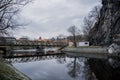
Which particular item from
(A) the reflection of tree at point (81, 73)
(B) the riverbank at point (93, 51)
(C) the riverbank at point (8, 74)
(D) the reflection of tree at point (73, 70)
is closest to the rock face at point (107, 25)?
(B) the riverbank at point (93, 51)

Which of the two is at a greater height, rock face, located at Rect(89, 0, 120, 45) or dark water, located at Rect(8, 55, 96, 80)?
rock face, located at Rect(89, 0, 120, 45)

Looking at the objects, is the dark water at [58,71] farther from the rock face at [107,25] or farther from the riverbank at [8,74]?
the rock face at [107,25]

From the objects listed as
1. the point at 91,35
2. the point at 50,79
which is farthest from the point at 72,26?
the point at 50,79

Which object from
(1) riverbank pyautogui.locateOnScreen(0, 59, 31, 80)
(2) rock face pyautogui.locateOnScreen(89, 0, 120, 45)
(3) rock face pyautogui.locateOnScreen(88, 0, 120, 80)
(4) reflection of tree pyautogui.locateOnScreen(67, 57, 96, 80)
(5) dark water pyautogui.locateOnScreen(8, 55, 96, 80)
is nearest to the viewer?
(1) riverbank pyautogui.locateOnScreen(0, 59, 31, 80)

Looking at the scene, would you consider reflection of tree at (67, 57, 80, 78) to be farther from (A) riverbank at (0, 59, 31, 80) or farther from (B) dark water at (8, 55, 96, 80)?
(A) riverbank at (0, 59, 31, 80)

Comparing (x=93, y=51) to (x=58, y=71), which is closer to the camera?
(x=58, y=71)

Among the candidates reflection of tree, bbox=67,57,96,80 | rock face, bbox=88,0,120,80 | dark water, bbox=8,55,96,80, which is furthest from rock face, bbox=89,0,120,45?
reflection of tree, bbox=67,57,96,80

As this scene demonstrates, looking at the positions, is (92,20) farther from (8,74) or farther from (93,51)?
(8,74)

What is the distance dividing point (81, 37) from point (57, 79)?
10989cm

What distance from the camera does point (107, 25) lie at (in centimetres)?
9412

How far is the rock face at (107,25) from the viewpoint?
85694 mm

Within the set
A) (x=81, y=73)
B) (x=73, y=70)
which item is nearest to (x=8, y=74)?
(x=81, y=73)

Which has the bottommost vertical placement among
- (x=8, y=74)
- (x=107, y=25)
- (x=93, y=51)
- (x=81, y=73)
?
(x=93, y=51)

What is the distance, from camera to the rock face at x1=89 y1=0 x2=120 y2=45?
85694 mm
